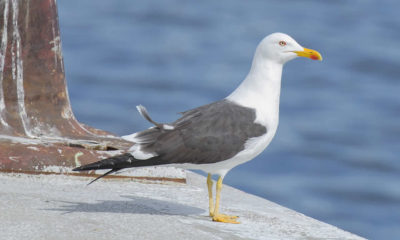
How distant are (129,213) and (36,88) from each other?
67.1 inches

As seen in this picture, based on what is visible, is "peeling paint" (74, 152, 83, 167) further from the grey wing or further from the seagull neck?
the seagull neck

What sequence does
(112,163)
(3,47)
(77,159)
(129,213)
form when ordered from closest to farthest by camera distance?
(112,163), (129,213), (77,159), (3,47)

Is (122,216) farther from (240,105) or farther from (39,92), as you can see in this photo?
(39,92)

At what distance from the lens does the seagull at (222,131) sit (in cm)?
533

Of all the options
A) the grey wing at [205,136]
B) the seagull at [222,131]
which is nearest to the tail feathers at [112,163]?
the seagull at [222,131]

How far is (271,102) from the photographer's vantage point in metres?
5.61

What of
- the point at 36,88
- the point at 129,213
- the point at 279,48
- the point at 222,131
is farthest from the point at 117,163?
the point at 36,88

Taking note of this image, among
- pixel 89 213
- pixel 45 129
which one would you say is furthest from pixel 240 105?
pixel 45 129

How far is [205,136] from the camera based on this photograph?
213 inches

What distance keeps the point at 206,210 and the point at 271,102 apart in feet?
2.67

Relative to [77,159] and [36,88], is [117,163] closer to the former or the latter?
[77,159]

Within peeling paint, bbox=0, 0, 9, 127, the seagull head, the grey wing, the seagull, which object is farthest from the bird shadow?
peeling paint, bbox=0, 0, 9, 127

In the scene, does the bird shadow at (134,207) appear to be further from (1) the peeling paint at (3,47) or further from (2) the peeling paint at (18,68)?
(1) the peeling paint at (3,47)

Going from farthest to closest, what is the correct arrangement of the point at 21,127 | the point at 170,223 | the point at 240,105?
the point at 21,127, the point at 240,105, the point at 170,223
